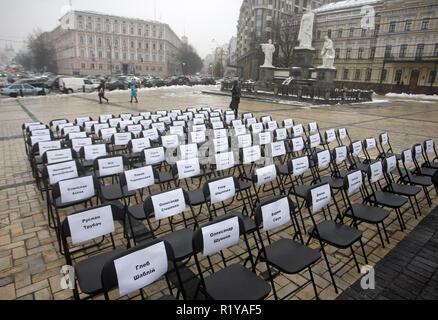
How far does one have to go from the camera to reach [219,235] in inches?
100

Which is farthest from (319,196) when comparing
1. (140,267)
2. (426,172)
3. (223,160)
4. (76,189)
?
(426,172)

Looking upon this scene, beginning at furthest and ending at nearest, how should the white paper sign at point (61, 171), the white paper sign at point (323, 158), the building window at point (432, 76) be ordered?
the building window at point (432, 76) < the white paper sign at point (323, 158) < the white paper sign at point (61, 171)

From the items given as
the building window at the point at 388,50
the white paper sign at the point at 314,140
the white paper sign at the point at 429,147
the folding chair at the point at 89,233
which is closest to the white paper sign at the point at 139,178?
the folding chair at the point at 89,233

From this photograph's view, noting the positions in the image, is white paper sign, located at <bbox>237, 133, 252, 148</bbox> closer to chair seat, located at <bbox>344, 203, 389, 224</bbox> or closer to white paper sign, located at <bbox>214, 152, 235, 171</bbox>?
white paper sign, located at <bbox>214, 152, 235, 171</bbox>

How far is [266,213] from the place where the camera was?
113 inches

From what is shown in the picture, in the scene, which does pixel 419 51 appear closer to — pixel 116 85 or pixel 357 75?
pixel 357 75

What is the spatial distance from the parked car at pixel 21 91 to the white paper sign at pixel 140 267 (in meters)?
24.8

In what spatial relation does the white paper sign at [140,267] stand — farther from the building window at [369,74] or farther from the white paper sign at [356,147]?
the building window at [369,74]

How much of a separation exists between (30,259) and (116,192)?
1335 millimetres

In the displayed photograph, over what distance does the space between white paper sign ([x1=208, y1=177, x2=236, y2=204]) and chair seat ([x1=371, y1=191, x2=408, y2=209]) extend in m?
2.10

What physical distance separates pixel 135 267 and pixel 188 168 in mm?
2592

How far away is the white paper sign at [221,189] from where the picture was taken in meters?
3.47
